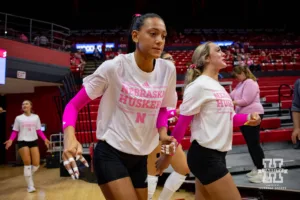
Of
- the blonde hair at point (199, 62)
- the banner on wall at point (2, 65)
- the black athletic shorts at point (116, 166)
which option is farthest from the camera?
the banner on wall at point (2, 65)

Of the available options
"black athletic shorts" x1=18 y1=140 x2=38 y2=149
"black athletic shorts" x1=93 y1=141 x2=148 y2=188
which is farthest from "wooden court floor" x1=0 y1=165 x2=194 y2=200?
"black athletic shorts" x1=93 y1=141 x2=148 y2=188

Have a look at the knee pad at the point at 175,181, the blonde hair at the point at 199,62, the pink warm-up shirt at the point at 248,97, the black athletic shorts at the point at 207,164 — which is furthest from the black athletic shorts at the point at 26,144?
the black athletic shorts at the point at 207,164

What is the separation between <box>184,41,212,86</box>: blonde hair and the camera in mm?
2663

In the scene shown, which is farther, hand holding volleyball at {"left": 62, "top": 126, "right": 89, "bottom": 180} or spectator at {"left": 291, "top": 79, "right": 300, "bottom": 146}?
spectator at {"left": 291, "top": 79, "right": 300, "bottom": 146}

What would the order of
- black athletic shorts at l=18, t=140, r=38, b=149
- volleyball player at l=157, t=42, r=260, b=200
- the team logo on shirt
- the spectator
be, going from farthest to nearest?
black athletic shorts at l=18, t=140, r=38, b=149, the spectator, volleyball player at l=157, t=42, r=260, b=200, the team logo on shirt

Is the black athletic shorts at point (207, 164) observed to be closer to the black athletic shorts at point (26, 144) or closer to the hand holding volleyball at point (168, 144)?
the hand holding volleyball at point (168, 144)

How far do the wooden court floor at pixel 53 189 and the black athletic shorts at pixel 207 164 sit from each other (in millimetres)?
2534

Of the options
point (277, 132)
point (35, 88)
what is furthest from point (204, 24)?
point (277, 132)

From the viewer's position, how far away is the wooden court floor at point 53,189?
17.4ft

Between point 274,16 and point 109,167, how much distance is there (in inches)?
1040

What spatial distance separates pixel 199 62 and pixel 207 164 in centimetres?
89

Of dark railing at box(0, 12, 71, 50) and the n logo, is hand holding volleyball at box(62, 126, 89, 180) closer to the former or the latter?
the n logo

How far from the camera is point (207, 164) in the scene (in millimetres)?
2312

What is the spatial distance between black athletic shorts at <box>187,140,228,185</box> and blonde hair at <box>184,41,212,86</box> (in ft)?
2.00
